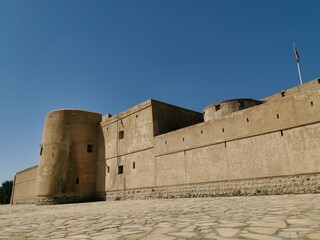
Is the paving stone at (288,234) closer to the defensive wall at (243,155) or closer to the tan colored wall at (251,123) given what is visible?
the defensive wall at (243,155)

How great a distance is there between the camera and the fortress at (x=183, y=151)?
1038 cm

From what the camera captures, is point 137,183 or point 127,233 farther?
point 137,183

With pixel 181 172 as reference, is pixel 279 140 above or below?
above

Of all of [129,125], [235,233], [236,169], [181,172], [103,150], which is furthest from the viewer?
[103,150]

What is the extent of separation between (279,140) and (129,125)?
10863mm

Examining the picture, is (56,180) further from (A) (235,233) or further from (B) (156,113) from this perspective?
(A) (235,233)

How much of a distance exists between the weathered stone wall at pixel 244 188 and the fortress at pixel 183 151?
0.04 m

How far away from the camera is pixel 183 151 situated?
14.8 meters

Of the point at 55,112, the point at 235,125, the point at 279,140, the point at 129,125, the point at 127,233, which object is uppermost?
the point at 55,112

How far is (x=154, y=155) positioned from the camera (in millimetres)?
16344

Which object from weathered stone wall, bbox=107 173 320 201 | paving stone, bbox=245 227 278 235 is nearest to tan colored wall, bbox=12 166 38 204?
weathered stone wall, bbox=107 173 320 201

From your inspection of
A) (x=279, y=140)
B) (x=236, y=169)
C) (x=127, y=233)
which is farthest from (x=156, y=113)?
(x=127, y=233)

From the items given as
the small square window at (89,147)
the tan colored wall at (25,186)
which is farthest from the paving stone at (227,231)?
the tan colored wall at (25,186)

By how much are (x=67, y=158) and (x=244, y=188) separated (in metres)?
14.2
